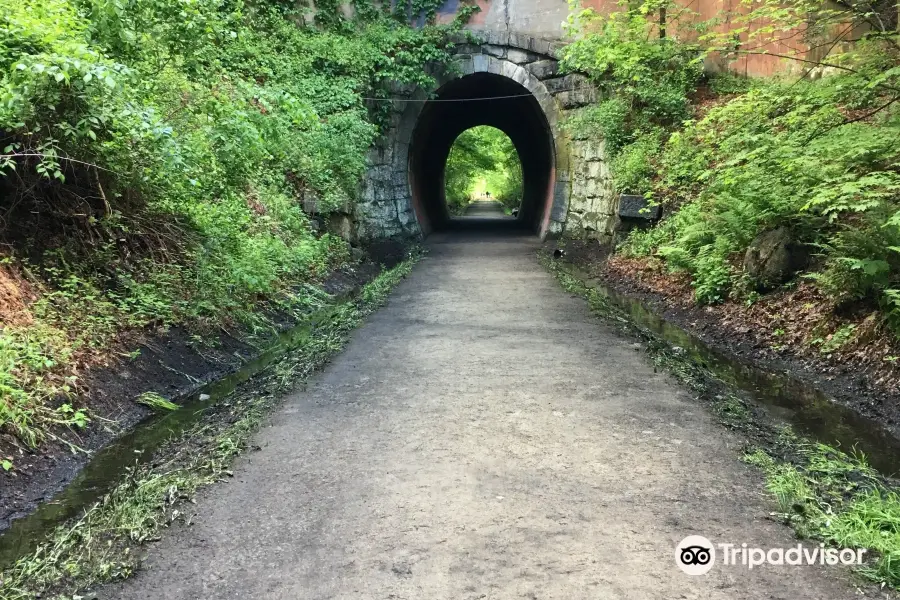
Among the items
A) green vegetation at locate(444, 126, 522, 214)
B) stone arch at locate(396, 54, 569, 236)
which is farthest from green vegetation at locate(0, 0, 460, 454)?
green vegetation at locate(444, 126, 522, 214)

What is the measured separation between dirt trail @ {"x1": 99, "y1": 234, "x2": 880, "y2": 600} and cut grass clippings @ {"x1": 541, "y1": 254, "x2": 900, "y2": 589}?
0.41 ft

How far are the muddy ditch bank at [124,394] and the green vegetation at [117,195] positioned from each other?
0.14 meters

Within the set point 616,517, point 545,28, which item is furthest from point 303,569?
point 545,28

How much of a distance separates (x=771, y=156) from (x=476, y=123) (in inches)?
684

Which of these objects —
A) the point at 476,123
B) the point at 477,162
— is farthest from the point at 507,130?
the point at 477,162

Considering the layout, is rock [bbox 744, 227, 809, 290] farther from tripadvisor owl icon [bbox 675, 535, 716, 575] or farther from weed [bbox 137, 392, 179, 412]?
weed [bbox 137, 392, 179, 412]

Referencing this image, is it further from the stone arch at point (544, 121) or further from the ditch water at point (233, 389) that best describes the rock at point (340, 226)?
the ditch water at point (233, 389)

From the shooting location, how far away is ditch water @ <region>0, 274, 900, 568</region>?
318 centimetres

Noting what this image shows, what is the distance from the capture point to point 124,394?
15.1 ft

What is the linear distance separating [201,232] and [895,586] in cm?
661

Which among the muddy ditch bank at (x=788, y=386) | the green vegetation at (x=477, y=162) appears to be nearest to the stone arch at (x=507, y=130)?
the green vegetation at (x=477, y=162)

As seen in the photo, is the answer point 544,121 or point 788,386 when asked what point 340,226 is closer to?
point 544,121

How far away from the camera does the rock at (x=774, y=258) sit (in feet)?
21.1

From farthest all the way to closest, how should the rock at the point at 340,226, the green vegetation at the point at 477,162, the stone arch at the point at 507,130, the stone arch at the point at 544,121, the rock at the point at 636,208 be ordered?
the green vegetation at the point at 477,162 → the stone arch at the point at 507,130 → the stone arch at the point at 544,121 → the rock at the point at 340,226 → the rock at the point at 636,208
